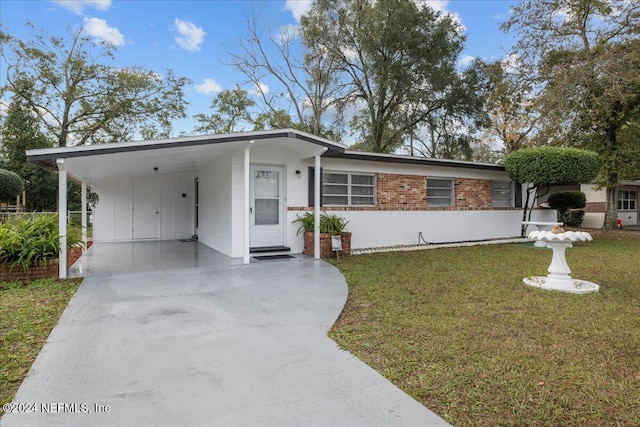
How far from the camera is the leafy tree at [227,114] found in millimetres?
25906

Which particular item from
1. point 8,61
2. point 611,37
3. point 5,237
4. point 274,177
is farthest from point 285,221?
point 8,61

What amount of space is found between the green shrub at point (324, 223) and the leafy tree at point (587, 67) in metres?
10.1

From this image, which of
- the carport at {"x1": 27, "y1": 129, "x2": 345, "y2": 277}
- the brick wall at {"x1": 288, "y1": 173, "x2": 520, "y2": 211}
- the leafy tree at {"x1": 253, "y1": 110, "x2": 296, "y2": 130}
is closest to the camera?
the carport at {"x1": 27, "y1": 129, "x2": 345, "y2": 277}

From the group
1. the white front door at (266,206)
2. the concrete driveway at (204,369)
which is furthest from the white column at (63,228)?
the white front door at (266,206)

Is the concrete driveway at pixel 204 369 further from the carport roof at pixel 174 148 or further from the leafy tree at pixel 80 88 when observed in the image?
the leafy tree at pixel 80 88

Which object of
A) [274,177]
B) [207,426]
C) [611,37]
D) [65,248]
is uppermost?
[611,37]

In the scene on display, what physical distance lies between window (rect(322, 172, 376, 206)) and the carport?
642mm

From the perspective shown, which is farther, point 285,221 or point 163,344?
point 285,221

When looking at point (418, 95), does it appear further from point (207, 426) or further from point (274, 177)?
point (207, 426)

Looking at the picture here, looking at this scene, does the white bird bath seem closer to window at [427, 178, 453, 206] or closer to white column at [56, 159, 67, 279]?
window at [427, 178, 453, 206]

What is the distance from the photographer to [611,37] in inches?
567

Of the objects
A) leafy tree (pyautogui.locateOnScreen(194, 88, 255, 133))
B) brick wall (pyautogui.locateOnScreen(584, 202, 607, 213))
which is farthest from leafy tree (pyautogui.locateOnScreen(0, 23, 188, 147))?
brick wall (pyautogui.locateOnScreen(584, 202, 607, 213))

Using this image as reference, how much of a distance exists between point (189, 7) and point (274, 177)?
9951 mm

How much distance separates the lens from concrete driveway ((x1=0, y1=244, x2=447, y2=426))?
2.35 metres
